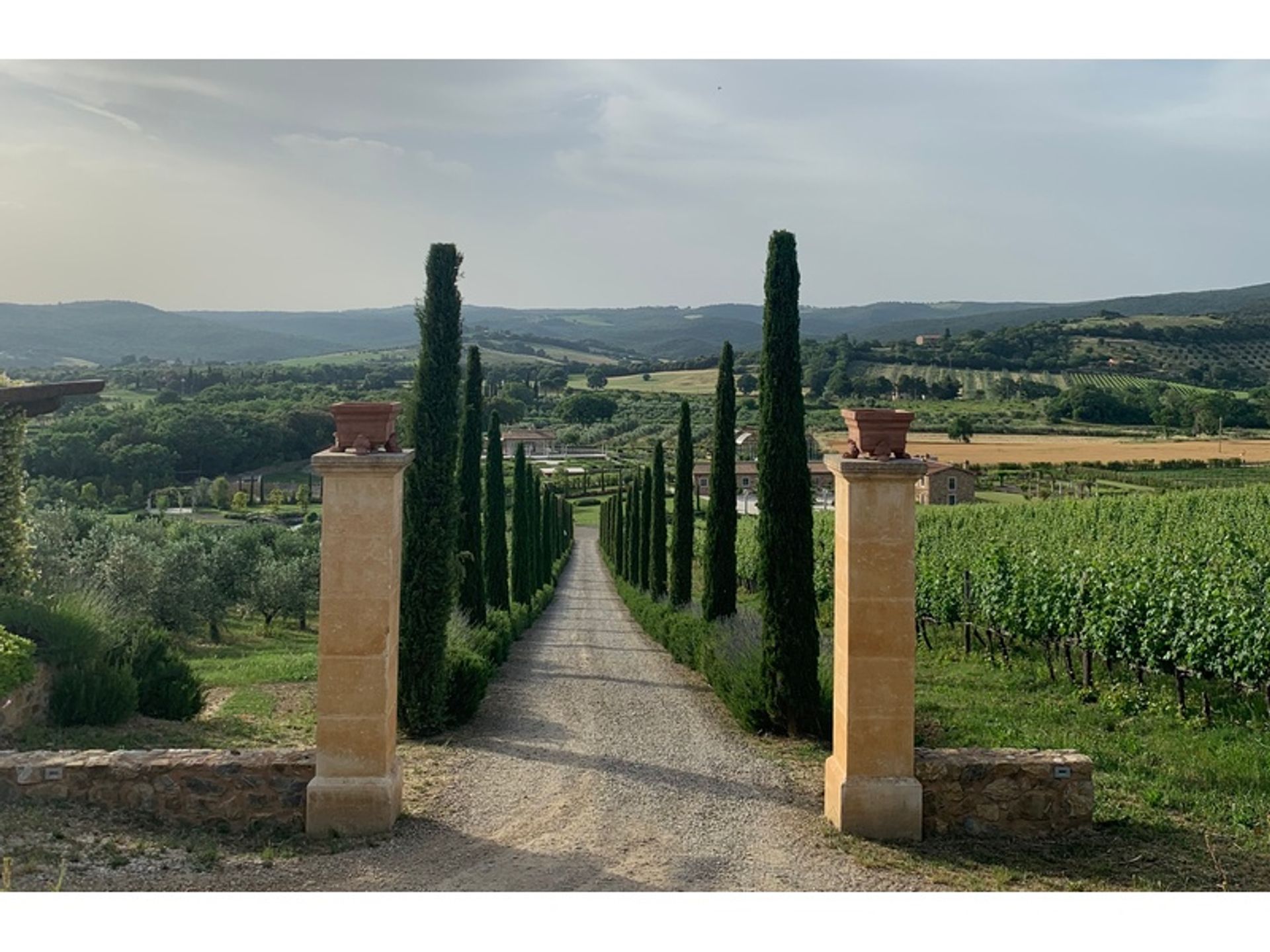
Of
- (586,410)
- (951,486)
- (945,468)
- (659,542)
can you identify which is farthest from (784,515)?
Answer: (586,410)

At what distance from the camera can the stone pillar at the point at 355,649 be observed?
20.7 feet

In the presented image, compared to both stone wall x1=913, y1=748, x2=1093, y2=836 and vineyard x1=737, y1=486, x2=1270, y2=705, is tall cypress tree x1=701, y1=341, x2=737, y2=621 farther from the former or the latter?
stone wall x1=913, y1=748, x2=1093, y2=836

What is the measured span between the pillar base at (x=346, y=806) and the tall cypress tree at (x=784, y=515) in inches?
175

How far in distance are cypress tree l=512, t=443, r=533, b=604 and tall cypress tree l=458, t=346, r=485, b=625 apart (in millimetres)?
7323

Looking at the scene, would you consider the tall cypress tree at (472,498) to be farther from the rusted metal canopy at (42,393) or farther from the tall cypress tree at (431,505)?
the rusted metal canopy at (42,393)

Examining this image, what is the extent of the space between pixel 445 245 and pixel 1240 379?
79844mm

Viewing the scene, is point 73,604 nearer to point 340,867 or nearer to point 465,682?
point 465,682

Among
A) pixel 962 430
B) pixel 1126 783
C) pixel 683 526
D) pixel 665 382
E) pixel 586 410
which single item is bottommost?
pixel 1126 783

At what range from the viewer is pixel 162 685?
9328mm

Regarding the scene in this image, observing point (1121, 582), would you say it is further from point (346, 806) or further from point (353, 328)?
point (353, 328)

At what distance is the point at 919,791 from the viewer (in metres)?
6.38

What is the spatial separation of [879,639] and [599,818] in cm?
242

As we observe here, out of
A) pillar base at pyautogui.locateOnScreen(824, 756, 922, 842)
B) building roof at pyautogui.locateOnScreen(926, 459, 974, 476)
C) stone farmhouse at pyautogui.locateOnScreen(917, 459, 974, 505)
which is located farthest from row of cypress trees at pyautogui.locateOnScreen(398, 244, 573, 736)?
stone farmhouse at pyautogui.locateOnScreen(917, 459, 974, 505)

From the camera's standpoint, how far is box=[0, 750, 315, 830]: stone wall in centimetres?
623
